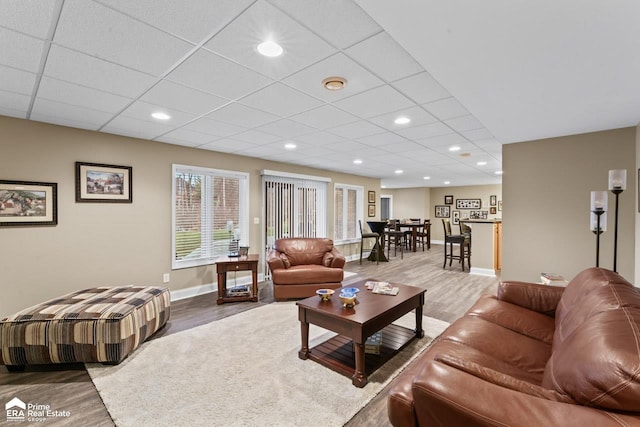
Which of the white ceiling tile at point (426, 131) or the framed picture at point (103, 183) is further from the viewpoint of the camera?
the framed picture at point (103, 183)

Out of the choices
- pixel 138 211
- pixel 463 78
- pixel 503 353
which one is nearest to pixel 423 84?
pixel 463 78

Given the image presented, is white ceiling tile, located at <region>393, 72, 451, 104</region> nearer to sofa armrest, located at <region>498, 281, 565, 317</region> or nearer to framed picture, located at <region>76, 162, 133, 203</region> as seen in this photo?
sofa armrest, located at <region>498, 281, 565, 317</region>

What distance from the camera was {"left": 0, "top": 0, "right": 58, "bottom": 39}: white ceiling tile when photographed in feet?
4.44

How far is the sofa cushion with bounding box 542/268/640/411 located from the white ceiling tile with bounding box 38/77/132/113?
11.3 ft

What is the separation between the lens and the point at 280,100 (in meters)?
2.56

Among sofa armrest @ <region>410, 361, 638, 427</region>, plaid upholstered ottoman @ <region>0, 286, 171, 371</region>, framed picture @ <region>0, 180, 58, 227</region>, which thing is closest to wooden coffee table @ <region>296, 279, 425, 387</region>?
sofa armrest @ <region>410, 361, 638, 427</region>

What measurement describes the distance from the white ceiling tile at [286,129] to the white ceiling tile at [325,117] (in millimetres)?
138

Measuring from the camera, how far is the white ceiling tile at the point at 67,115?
268cm

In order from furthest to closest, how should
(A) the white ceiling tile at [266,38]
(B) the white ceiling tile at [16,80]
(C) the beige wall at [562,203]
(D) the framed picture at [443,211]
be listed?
1. (D) the framed picture at [443,211]
2. (C) the beige wall at [562,203]
3. (B) the white ceiling tile at [16,80]
4. (A) the white ceiling tile at [266,38]

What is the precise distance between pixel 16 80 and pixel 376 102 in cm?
287

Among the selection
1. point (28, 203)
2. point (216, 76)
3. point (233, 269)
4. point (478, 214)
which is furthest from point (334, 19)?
point (478, 214)

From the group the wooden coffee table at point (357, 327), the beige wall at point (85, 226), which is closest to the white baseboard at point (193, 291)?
the beige wall at point (85, 226)

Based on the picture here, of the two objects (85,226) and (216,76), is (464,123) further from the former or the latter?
(85,226)

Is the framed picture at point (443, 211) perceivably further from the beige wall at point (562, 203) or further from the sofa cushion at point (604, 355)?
the sofa cushion at point (604, 355)
